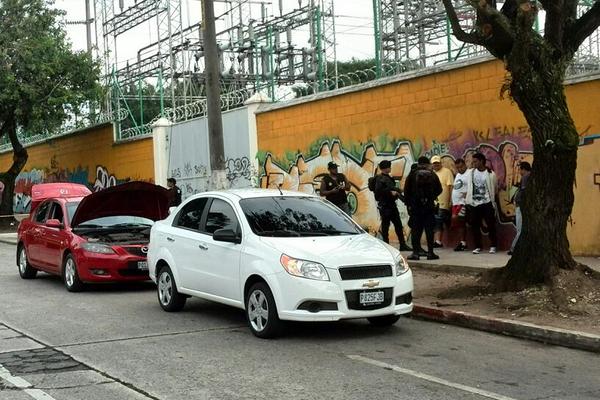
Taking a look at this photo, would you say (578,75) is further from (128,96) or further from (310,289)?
(128,96)

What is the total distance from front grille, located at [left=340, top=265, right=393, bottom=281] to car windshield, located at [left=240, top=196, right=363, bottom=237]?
879 millimetres

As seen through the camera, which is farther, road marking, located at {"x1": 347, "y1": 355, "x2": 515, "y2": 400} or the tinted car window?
the tinted car window

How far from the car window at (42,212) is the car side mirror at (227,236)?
6034mm

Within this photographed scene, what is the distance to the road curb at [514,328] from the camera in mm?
7316

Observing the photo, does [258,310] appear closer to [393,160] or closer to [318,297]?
[318,297]

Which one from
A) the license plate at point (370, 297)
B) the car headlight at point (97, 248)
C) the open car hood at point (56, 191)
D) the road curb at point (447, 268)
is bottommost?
the road curb at point (447, 268)

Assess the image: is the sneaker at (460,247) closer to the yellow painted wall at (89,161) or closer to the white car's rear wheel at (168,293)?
the white car's rear wheel at (168,293)

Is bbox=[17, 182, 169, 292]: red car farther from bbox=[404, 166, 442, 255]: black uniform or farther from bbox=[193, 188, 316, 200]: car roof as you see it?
bbox=[404, 166, 442, 255]: black uniform

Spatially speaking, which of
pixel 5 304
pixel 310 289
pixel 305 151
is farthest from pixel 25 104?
pixel 310 289

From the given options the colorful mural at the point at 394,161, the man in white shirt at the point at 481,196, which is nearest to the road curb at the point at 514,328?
the man in white shirt at the point at 481,196

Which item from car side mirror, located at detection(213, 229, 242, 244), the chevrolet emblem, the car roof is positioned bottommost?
the chevrolet emblem

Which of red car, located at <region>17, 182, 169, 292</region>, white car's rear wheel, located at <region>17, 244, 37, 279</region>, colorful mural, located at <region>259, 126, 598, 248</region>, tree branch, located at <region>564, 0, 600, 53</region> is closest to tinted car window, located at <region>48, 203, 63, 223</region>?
red car, located at <region>17, 182, 169, 292</region>

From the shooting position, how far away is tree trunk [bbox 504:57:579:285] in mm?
8711

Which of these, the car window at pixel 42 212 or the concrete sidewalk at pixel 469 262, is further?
the car window at pixel 42 212
